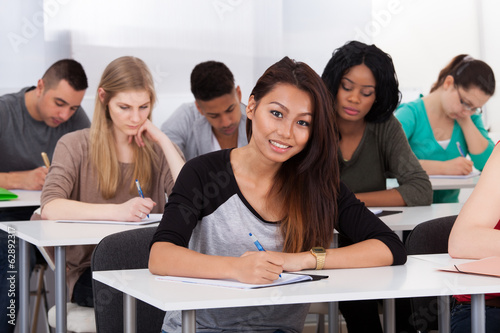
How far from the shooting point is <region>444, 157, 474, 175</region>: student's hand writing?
3689 millimetres

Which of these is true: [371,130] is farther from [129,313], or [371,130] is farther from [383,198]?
[129,313]

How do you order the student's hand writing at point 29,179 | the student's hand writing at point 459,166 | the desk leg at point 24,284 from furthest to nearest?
the student's hand writing at point 459,166 < the student's hand writing at point 29,179 < the desk leg at point 24,284

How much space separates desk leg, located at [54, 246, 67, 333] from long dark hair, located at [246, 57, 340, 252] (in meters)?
0.68

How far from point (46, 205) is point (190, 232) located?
1052 millimetres

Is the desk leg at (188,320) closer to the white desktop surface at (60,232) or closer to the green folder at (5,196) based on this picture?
the white desktop surface at (60,232)

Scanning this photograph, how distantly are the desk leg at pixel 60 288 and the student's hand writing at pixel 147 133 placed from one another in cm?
90

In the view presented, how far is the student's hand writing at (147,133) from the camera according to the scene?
2.88 m

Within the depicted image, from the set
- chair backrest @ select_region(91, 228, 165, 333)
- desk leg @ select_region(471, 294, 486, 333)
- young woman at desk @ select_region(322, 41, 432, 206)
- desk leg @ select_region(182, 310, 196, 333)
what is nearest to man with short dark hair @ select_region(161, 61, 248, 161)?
young woman at desk @ select_region(322, 41, 432, 206)

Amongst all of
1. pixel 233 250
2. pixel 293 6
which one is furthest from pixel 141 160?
pixel 293 6

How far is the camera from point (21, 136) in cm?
379

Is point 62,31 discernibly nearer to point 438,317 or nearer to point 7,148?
point 7,148

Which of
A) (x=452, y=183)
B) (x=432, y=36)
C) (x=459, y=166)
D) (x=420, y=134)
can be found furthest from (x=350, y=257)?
(x=432, y=36)

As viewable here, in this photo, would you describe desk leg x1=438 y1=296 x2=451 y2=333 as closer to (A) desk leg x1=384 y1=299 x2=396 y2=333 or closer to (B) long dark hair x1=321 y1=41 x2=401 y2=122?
(A) desk leg x1=384 y1=299 x2=396 y2=333

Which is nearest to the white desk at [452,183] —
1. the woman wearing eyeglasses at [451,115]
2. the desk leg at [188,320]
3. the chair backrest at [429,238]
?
the woman wearing eyeglasses at [451,115]
